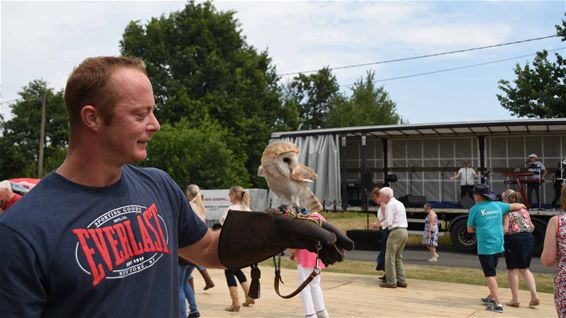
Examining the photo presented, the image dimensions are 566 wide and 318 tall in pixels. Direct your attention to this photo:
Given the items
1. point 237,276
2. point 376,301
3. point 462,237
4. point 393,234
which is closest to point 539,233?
point 462,237

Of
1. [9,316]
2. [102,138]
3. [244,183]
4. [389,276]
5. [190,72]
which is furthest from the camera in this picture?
[190,72]

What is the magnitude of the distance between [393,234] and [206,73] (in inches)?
1089

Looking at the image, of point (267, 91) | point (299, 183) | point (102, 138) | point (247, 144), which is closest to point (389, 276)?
point (299, 183)

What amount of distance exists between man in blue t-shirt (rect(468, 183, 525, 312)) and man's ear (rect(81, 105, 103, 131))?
24.0 feet

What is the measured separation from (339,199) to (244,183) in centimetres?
1735

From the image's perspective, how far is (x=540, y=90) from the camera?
861 inches

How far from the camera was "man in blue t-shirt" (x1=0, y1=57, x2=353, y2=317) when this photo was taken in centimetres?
169

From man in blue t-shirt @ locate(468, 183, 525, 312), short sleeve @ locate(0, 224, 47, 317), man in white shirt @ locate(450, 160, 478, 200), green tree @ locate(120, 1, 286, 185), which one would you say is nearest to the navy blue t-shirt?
short sleeve @ locate(0, 224, 47, 317)

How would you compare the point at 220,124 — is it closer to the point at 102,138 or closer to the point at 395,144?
the point at 395,144

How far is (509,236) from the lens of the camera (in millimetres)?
8508

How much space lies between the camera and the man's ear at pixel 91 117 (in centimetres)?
190

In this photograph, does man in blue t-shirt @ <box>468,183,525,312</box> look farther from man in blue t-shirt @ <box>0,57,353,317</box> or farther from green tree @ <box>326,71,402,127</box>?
green tree @ <box>326,71,402,127</box>

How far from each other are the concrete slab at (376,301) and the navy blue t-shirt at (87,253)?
626 centimetres

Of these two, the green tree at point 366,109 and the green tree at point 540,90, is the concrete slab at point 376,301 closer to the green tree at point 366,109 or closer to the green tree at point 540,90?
the green tree at point 540,90
